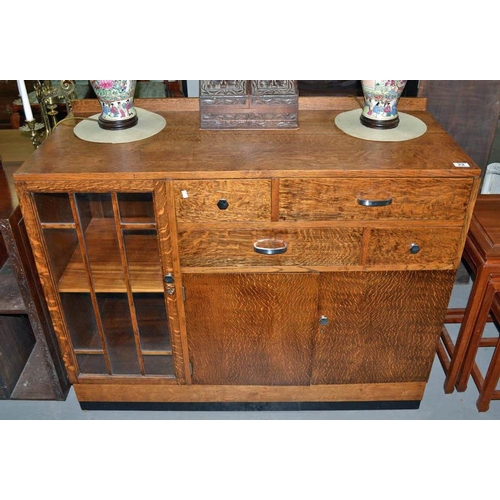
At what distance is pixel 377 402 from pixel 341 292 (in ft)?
1.85

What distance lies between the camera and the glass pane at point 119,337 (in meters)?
1.94

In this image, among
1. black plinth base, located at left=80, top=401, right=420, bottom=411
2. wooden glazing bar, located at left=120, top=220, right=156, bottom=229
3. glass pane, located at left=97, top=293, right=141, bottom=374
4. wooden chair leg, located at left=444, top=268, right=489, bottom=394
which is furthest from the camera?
black plinth base, located at left=80, top=401, right=420, bottom=411

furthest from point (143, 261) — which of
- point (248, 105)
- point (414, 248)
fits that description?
point (414, 248)

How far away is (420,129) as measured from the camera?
173 cm

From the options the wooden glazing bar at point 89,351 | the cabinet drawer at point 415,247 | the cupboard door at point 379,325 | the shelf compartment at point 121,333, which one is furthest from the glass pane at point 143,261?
the cabinet drawer at point 415,247

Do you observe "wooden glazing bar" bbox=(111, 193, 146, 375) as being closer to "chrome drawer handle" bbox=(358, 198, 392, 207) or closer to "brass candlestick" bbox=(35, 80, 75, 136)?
"brass candlestick" bbox=(35, 80, 75, 136)

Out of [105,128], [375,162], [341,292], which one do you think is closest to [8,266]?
[105,128]

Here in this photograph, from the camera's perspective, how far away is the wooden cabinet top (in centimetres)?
150

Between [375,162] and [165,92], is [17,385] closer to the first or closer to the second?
[375,162]

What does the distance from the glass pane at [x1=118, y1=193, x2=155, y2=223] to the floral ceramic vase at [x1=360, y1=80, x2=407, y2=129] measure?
769 millimetres

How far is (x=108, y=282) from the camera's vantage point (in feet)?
5.78

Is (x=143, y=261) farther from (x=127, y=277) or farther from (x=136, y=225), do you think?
(x=136, y=225)

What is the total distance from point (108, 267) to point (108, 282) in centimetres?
5

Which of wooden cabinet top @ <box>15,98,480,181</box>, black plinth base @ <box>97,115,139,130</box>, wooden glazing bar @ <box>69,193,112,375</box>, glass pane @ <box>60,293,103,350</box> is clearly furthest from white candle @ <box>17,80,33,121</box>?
glass pane @ <box>60,293,103,350</box>
